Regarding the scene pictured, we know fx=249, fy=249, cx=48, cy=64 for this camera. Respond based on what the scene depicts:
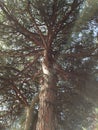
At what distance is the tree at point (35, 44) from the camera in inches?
182

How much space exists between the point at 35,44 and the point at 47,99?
1.49 m

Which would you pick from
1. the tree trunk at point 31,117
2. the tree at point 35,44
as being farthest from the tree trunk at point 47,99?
the tree trunk at point 31,117

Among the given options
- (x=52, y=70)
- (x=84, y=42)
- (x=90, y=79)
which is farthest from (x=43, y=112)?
(x=84, y=42)

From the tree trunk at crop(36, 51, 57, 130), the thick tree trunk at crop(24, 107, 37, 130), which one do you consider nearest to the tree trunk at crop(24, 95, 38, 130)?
the thick tree trunk at crop(24, 107, 37, 130)

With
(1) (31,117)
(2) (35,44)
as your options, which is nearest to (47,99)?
(1) (31,117)

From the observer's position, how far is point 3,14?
15.9ft

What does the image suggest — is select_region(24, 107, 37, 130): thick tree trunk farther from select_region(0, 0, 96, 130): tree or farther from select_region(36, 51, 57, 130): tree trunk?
A: select_region(36, 51, 57, 130): tree trunk

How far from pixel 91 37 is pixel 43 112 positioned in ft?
5.57

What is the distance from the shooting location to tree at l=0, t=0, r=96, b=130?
4.62m

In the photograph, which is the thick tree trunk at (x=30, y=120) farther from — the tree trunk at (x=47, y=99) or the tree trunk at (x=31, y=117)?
the tree trunk at (x=47, y=99)

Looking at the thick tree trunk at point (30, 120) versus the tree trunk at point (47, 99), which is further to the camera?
the thick tree trunk at point (30, 120)

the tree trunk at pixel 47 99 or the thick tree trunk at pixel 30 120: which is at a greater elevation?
the tree trunk at pixel 47 99

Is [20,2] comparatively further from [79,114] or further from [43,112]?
[79,114]

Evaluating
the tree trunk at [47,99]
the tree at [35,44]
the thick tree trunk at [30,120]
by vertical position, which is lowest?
the thick tree trunk at [30,120]
